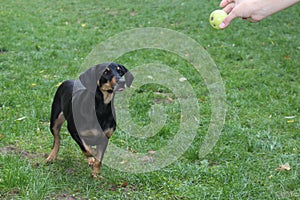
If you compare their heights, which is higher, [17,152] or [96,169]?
[17,152]

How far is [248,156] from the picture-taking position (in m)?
4.77

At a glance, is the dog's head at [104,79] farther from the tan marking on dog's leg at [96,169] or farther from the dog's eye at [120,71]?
the tan marking on dog's leg at [96,169]

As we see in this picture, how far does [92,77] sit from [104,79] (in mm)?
107

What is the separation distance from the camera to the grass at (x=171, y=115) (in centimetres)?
404

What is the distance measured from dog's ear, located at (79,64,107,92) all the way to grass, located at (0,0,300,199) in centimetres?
87

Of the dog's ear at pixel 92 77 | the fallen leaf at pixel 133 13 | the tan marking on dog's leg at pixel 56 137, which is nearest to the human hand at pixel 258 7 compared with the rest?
the dog's ear at pixel 92 77

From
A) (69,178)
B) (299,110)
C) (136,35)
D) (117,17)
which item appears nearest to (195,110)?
(299,110)

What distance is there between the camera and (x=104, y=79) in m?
3.97

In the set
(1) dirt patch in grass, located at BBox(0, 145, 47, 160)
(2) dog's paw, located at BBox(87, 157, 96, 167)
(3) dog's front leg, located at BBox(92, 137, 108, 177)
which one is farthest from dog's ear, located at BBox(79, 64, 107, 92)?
(1) dirt patch in grass, located at BBox(0, 145, 47, 160)

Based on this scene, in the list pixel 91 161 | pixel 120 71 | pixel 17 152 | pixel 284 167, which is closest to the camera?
pixel 120 71

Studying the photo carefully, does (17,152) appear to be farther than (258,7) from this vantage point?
Yes

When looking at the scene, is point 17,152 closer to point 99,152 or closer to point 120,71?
point 99,152

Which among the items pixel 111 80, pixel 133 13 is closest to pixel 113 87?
pixel 111 80

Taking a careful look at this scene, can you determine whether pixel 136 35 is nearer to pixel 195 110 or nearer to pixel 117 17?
pixel 117 17
